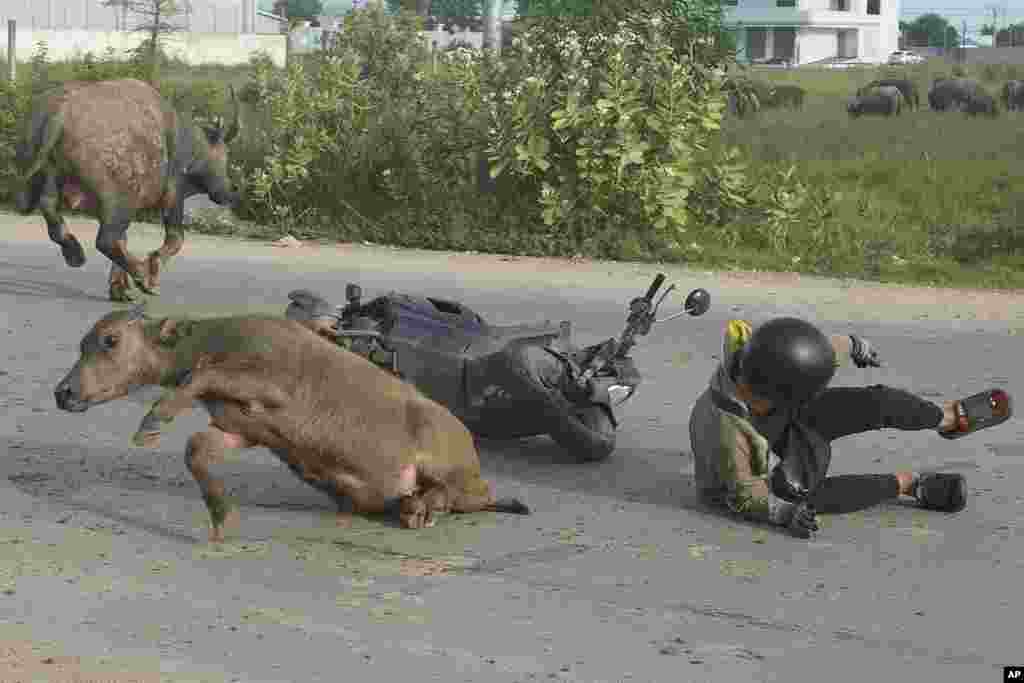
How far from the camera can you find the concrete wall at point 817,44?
10219cm

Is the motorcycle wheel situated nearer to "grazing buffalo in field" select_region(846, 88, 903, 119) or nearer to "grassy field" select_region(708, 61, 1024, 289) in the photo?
"grassy field" select_region(708, 61, 1024, 289)

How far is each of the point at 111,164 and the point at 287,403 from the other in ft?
18.8

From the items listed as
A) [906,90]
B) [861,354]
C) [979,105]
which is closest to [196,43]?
[906,90]

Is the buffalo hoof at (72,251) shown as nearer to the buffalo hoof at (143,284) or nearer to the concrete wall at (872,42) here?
the buffalo hoof at (143,284)

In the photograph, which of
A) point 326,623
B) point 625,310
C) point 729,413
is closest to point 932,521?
point 729,413

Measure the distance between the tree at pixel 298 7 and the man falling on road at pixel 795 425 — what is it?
219 feet

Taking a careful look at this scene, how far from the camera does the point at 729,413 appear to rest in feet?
22.0

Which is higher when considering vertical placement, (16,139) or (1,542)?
(16,139)

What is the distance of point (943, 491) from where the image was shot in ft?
22.7

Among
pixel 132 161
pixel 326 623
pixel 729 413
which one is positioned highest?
pixel 132 161

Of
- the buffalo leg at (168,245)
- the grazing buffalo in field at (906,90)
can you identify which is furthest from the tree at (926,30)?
the buffalo leg at (168,245)

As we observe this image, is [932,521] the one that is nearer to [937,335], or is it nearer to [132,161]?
[937,335]

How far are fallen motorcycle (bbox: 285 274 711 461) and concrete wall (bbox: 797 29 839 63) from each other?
3723 inches

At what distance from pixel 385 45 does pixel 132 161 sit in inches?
220
